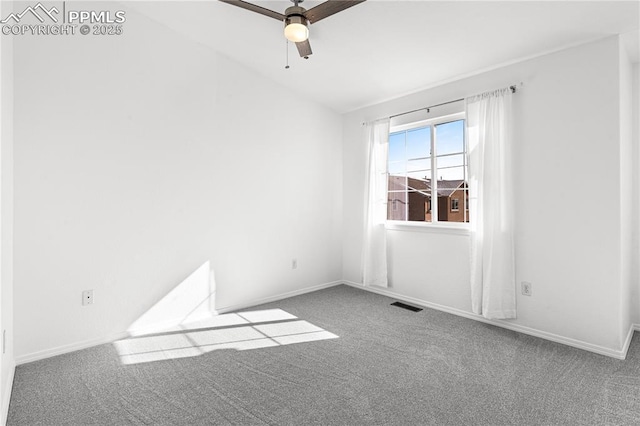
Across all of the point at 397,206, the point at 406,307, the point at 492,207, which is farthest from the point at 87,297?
the point at 492,207

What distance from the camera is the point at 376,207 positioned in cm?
429

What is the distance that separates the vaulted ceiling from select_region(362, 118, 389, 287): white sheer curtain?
23.8 inches

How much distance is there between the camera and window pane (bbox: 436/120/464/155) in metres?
3.64

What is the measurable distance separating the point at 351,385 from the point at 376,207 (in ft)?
8.23

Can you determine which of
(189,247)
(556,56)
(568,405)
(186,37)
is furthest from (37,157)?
(556,56)

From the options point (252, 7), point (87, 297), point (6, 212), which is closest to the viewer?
point (6, 212)

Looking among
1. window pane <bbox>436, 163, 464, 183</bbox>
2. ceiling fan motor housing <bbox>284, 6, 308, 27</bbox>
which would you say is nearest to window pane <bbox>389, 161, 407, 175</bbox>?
window pane <bbox>436, 163, 464, 183</bbox>

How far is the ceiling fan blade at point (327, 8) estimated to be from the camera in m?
2.11

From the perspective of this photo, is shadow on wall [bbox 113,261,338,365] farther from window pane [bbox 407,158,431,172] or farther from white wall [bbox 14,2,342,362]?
window pane [bbox 407,158,431,172]

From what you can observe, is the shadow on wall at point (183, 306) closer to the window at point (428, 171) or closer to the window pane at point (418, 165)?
the window at point (428, 171)

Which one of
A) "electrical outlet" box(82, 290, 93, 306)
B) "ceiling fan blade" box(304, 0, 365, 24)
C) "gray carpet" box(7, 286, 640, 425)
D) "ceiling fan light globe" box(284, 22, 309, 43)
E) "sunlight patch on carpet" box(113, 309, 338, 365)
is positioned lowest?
"gray carpet" box(7, 286, 640, 425)

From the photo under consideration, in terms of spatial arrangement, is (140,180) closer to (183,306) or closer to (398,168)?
(183,306)

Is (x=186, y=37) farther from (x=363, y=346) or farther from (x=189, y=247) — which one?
(x=363, y=346)

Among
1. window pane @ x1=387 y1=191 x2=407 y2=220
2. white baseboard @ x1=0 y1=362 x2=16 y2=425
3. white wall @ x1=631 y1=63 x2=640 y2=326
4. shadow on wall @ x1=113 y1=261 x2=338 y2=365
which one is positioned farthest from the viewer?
window pane @ x1=387 y1=191 x2=407 y2=220
